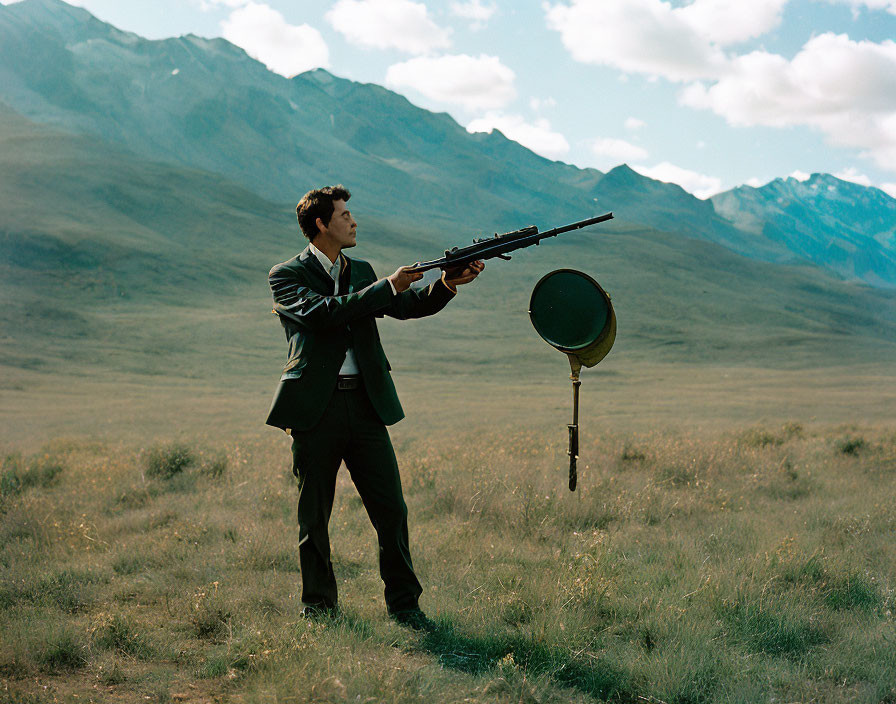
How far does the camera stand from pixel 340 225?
13.4 feet

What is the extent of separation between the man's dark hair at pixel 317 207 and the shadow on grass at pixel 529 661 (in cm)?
239

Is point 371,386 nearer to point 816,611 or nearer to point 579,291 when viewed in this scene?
point 579,291

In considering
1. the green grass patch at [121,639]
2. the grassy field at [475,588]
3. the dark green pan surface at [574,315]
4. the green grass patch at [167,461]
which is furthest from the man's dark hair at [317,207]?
the green grass patch at [167,461]

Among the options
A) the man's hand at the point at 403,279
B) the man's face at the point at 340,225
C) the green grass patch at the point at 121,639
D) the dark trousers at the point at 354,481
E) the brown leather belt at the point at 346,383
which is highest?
the man's face at the point at 340,225

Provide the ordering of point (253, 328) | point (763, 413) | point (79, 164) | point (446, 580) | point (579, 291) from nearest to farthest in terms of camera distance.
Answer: point (579, 291), point (446, 580), point (763, 413), point (253, 328), point (79, 164)

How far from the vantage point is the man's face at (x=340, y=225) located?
4062 mm

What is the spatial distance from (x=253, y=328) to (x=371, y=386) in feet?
148

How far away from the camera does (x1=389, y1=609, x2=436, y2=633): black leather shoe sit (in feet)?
12.8

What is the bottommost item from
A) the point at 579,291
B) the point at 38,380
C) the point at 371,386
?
the point at 38,380

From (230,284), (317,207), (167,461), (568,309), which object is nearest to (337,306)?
(317,207)

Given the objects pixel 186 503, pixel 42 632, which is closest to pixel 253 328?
pixel 186 503

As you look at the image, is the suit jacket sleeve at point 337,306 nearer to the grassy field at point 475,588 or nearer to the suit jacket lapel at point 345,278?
the suit jacket lapel at point 345,278

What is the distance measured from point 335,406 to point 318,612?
1156mm

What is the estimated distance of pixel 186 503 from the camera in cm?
659
